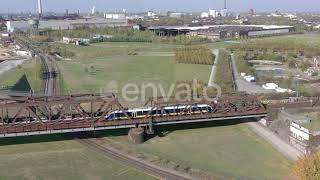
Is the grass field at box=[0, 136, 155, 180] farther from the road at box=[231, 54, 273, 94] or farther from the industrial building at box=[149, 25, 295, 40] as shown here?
the industrial building at box=[149, 25, 295, 40]

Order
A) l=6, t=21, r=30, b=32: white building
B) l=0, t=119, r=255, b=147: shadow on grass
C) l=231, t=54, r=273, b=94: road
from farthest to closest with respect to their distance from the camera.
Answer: l=6, t=21, r=30, b=32: white building, l=231, t=54, r=273, b=94: road, l=0, t=119, r=255, b=147: shadow on grass

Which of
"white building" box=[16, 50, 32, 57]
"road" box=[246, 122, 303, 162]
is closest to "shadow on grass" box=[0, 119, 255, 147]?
"road" box=[246, 122, 303, 162]

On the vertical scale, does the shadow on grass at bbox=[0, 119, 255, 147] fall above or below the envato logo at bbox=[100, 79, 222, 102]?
below

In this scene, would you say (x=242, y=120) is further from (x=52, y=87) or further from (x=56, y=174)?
(x=52, y=87)

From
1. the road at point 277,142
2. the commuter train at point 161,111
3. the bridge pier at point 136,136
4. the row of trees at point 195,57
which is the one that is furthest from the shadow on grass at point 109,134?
the row of trees at point 195,57

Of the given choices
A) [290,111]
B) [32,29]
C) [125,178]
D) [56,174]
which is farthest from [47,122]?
[32,29]

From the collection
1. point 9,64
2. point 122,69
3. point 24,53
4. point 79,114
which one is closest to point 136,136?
point 79,114

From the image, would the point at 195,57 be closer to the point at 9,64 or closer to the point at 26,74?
the point at 26,74
